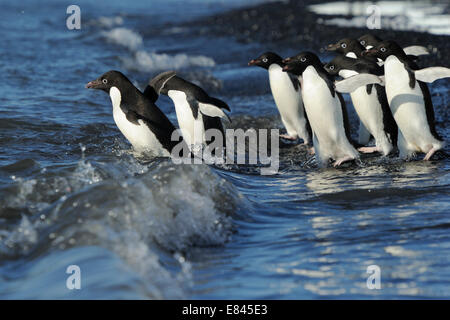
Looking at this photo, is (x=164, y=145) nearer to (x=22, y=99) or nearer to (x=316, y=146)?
(x=316, y=146)

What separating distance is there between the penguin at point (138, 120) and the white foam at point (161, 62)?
806 cm

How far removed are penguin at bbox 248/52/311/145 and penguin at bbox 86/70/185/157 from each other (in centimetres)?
221

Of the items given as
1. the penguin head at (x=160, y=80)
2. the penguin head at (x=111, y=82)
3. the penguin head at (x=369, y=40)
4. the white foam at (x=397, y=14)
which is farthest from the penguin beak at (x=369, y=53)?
the white foam at (x=397, y=14)

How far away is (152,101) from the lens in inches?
324

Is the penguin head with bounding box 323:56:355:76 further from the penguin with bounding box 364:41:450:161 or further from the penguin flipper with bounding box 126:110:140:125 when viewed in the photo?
the penguin flipper with bounding box 126:110:140:125

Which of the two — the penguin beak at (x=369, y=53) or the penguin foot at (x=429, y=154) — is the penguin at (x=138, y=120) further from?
the penguin foot at (x=429, y=154)

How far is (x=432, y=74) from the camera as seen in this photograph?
759cm

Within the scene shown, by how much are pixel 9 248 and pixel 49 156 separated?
10.2 ft

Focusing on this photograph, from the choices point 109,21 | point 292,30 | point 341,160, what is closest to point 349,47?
point 341,160

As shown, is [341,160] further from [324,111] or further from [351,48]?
[351,48]

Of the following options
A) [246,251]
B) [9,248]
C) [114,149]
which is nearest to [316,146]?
[114,149]

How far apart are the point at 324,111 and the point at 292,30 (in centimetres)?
1118

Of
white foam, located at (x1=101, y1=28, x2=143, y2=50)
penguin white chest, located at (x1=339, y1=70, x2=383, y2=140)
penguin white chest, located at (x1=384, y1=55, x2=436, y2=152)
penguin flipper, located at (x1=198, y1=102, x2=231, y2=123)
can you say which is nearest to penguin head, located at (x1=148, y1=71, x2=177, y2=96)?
penguin flipper, located at (x1=198, y1=102, x2=231, y2=123)

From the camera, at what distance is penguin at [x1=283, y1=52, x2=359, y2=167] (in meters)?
7.87
